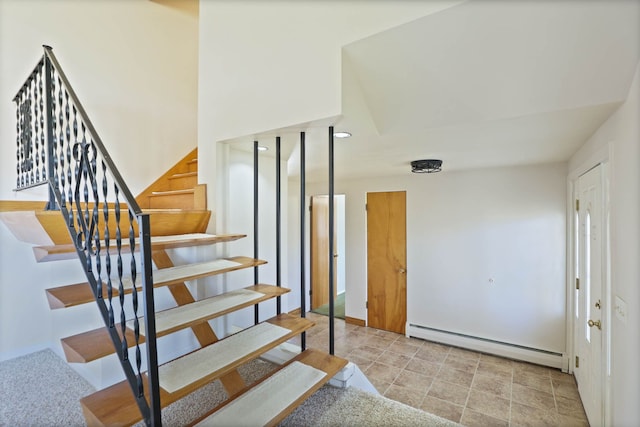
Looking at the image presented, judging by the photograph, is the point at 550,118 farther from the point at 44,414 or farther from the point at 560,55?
the point at 44,414

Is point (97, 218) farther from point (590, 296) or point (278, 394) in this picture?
point (590, 296)

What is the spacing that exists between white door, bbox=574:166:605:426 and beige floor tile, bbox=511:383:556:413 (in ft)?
0.82

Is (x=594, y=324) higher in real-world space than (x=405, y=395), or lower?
higher

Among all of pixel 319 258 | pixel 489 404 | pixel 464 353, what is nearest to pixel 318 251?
pixel 319 258

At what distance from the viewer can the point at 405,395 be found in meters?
2.80

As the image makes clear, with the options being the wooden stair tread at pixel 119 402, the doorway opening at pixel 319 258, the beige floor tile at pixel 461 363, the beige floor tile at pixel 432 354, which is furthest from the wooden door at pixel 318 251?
the wooden stair tread at pixel 119 402

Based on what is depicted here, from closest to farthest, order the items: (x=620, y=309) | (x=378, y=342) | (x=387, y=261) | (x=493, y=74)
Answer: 1. (x=493, y=74)
2. (x=620, y=309)
3. (x=378, y=342)
4. (x=387, y=261)

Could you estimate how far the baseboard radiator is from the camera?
319cm

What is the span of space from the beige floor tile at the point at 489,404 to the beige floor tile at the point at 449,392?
0.19 feet

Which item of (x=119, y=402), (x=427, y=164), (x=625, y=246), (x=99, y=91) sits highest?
(x=99, y=91)

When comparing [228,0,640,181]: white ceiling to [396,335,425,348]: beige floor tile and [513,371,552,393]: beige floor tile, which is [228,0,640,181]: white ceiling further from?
[396,335,425,348]: beige floor tile

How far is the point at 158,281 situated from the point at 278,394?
0.82 metres

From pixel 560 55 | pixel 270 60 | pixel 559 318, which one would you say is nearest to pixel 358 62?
pixel 270 60

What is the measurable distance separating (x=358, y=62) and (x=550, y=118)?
3.59 ft
